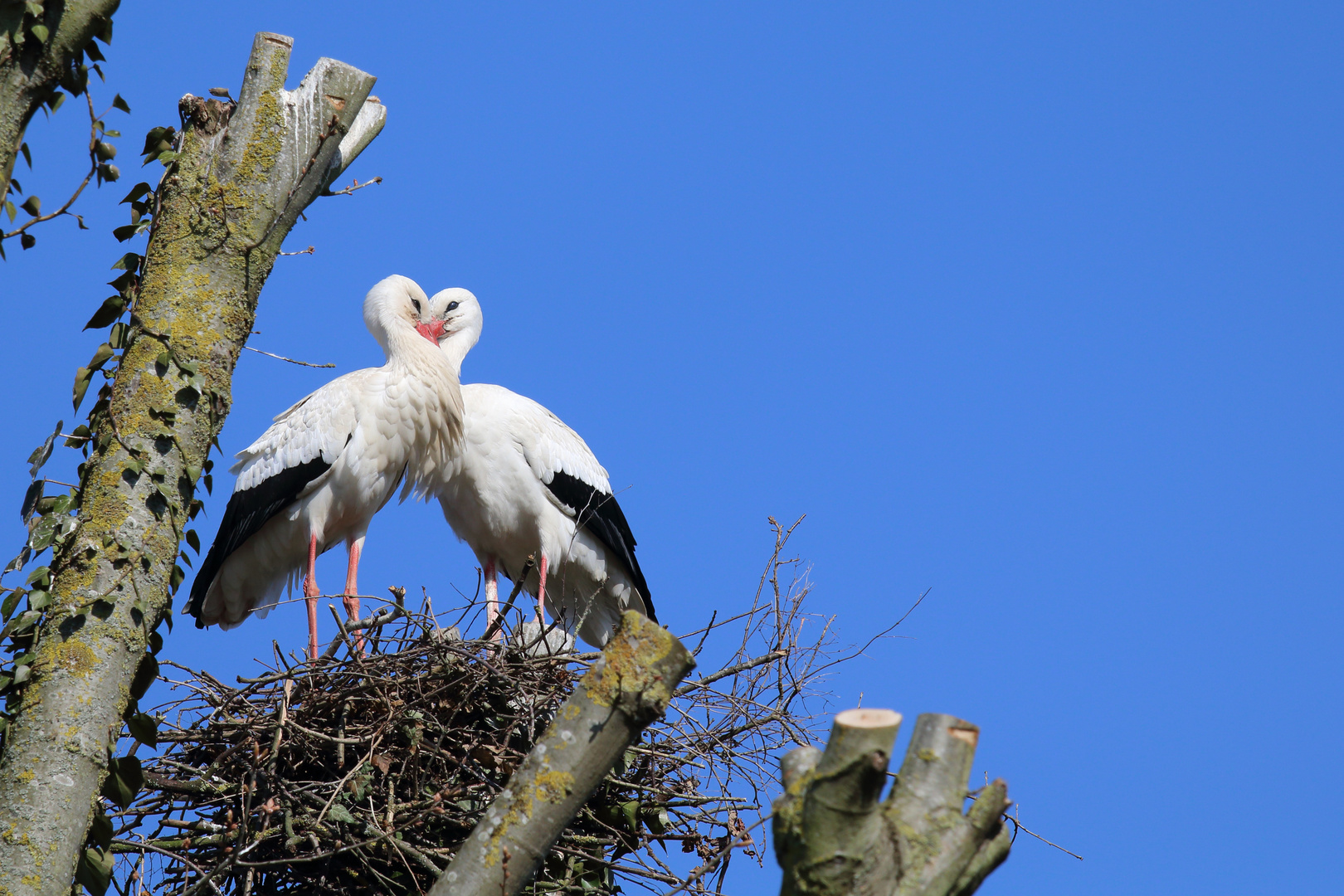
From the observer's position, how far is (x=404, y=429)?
23.9ft

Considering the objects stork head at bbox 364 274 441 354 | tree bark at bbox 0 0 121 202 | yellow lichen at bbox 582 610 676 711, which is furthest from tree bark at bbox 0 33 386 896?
stork head at bbox 364 274 441 354

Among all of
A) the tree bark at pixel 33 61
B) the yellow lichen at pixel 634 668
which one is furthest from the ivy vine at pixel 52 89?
the yellow lichen at pixel 634 668

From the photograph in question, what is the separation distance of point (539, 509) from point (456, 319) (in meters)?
1.44

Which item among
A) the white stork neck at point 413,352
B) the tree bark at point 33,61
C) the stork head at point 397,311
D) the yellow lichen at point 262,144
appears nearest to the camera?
the tree bark at point 33,61

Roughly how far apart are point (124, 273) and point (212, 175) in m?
0.37

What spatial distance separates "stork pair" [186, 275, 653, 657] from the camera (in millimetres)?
7242

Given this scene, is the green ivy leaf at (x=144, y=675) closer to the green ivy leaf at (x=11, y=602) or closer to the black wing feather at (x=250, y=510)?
the green ivy leaf at (x=11, y=602)

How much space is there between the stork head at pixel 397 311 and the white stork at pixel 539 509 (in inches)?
12.3

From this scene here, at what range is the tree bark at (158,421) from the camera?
3.22 meters

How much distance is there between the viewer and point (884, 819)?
248cm

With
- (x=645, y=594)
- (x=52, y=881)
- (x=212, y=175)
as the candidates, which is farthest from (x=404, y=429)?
(x=52, y=881)

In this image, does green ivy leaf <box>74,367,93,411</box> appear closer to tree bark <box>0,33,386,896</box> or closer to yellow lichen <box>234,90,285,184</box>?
tree bark <box>0,33,386,896</box>

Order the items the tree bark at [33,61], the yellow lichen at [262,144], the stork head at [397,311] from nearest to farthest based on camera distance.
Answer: the tree bark at [33,61], the yellow lichen at [262,144], the stork head at [397,311]

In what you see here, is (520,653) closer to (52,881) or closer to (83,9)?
(52,881)
